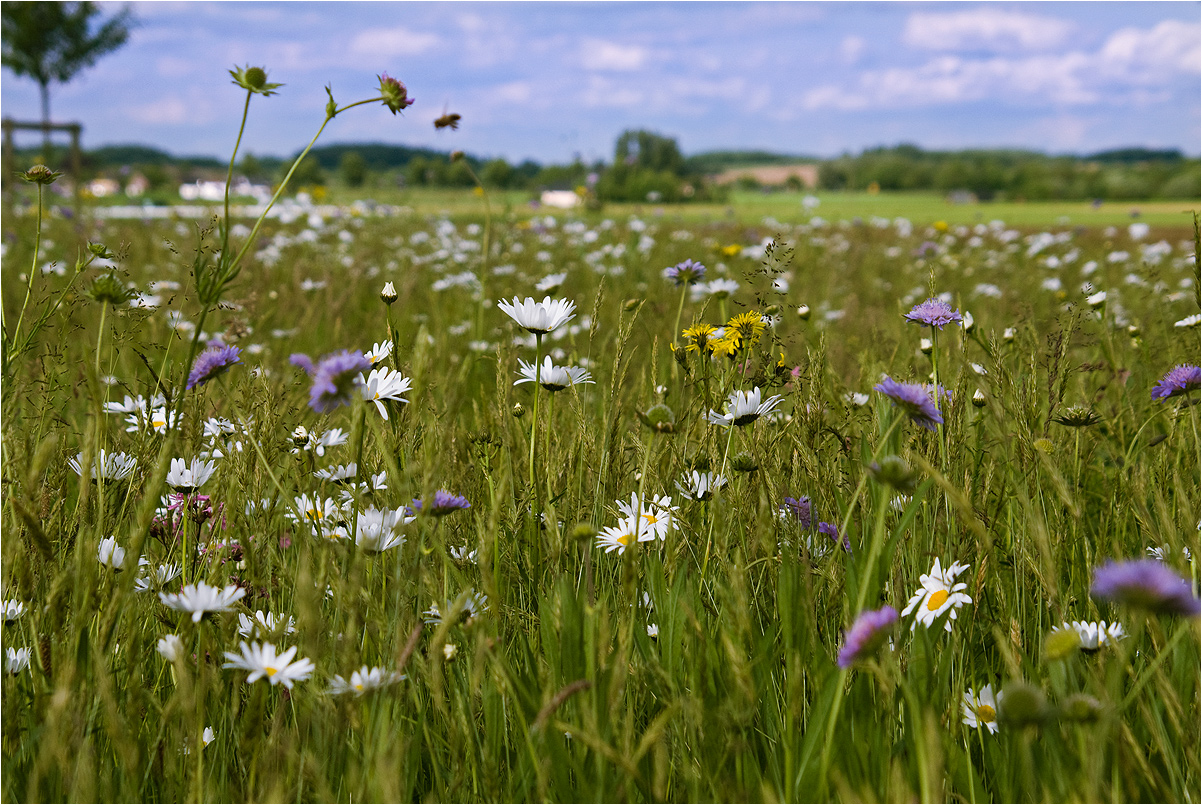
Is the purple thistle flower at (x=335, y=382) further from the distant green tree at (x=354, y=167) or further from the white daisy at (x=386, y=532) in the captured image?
the distant green tree at (x=354, y=167)

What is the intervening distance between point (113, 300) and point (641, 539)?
0.90 metres

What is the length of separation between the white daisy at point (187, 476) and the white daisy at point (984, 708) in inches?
48.1

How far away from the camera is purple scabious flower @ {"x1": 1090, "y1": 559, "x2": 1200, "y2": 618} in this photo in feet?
2.21

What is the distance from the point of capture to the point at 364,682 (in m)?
0.91

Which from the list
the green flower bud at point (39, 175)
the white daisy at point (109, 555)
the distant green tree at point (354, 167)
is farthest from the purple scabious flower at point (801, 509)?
the distant green tree at point (354, 167)

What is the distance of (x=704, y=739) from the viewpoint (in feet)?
2.87

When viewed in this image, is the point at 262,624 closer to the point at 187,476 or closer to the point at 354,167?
the point at 187,476

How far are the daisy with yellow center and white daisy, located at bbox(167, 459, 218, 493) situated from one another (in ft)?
3.75

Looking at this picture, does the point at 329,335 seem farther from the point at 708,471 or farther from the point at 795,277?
the point at 795,277

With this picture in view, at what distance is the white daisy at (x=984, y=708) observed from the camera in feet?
3.44

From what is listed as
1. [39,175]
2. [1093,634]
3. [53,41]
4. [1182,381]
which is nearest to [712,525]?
[1093,634]

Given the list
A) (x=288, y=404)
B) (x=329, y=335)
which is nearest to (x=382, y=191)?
(x=329, y=335)

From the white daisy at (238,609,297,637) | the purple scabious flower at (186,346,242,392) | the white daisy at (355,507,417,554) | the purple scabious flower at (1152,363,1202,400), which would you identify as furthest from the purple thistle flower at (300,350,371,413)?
the purple scabious flower at (1152,363,1202,400)

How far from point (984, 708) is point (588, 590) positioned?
0.56 m
